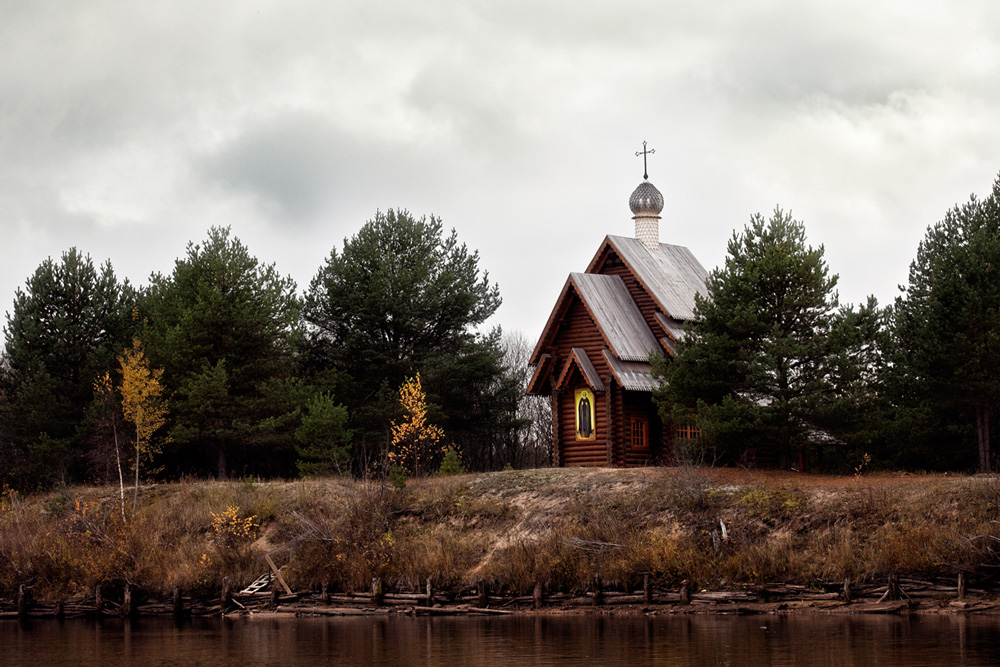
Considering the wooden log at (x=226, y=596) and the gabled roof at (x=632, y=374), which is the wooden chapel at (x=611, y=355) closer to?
the gabled roof at (x=632, y=374)

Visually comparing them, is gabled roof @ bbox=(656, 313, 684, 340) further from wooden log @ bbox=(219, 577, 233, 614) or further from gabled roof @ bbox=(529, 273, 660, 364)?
wooden log @ bbox=(219, 577, 233, 614)

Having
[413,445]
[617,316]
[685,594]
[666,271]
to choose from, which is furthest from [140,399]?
[685,594]

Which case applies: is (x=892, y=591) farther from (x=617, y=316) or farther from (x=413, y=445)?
(x=413, y=445)

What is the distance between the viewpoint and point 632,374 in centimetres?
4353

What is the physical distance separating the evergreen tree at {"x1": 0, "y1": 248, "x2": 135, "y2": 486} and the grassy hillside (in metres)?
6.46

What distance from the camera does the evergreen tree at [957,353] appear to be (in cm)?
4075

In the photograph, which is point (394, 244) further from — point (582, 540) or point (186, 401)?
point (582, 540)

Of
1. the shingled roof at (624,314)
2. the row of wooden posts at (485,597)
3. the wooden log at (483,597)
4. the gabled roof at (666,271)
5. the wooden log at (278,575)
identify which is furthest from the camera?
the gabled roof at (666,271)

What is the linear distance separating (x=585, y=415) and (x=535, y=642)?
1901 cm

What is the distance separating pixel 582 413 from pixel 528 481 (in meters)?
5.24

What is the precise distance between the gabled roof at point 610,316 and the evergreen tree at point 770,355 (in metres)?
3.48

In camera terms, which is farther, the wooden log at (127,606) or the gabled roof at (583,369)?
the gabled roof at (583,369)

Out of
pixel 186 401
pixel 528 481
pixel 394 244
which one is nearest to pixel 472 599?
pixel 528 481

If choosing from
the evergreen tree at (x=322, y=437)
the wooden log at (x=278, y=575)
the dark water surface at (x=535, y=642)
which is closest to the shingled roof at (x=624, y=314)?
the evergreen tree at (x=322, y=437)
